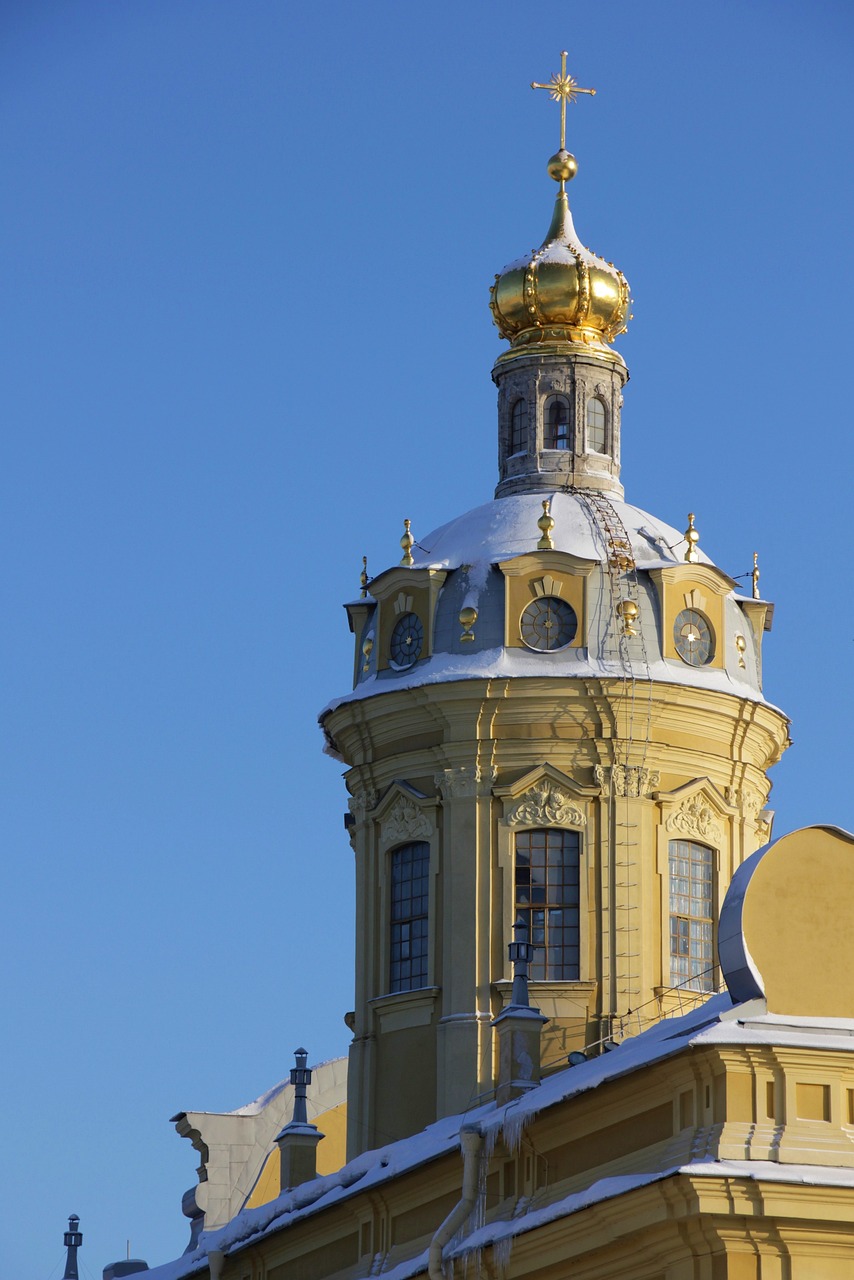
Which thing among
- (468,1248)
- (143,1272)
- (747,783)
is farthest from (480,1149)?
(143,1272)

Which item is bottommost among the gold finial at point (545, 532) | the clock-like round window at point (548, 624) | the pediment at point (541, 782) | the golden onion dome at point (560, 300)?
the pediment at point (541, 782)

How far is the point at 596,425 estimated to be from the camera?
135 ft

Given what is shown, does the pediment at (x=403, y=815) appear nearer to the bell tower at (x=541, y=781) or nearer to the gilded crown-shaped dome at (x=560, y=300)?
the bell tower at (x=541, y=781)

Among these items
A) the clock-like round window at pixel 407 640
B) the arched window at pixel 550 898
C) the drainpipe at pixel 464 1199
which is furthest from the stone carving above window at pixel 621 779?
the drainpipe at pixel 464 1199

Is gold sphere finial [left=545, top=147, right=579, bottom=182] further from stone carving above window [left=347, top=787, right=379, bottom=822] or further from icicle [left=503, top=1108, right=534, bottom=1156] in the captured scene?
icicle [left=503, top=1108, right=534, bottom=1156]

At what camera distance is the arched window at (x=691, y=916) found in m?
37.5

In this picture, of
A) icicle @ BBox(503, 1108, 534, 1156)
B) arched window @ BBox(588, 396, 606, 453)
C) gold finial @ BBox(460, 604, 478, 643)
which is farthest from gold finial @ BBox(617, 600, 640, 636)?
icicle @ BBox(503, 1108, 534, 1156)

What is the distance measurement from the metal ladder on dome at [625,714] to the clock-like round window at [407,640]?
8.24 ft

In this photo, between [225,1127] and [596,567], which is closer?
[596,567]

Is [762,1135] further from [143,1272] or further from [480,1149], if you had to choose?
[143,1272]

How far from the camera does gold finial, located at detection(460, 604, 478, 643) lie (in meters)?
38.4

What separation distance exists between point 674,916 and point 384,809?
4004 millimetres

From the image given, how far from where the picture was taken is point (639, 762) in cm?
3781

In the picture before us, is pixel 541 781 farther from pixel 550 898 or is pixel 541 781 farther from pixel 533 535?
pixel 533 535
